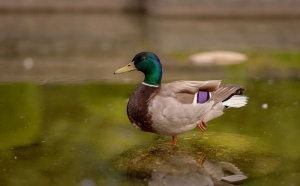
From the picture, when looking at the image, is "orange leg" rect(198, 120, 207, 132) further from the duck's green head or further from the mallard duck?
the duck's green head

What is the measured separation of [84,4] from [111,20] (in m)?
1.35

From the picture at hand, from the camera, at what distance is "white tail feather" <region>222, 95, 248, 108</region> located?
19.0ft

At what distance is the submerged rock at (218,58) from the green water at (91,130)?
123cm

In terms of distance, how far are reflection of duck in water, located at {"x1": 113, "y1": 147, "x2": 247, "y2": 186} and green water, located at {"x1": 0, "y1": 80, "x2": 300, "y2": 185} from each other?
0.49 feet

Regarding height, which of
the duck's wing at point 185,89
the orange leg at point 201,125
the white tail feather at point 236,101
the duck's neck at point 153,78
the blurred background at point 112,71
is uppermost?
the duck's neck at point 153,78

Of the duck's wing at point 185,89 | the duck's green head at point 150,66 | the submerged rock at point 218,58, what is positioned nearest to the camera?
the duck's wing at point 185,89

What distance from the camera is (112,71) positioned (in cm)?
934

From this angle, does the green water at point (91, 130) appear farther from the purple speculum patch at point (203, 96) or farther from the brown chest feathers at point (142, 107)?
the purple speculum patch at point (203, 96)

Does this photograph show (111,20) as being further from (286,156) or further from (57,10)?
(286,156)

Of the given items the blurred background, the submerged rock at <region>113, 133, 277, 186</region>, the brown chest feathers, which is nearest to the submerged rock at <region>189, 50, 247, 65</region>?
the blurred background

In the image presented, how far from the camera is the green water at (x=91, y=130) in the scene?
520 centimetres

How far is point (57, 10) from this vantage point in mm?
15000

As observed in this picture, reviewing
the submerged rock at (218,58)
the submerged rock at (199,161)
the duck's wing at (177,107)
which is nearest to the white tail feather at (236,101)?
the duck's wing at (177,107)

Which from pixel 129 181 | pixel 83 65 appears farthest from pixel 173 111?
pixel 83 65
